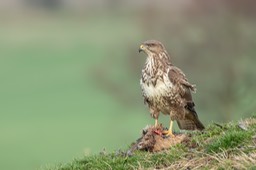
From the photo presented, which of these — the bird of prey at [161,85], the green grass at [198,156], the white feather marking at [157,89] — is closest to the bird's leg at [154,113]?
the bird of prey at [161,85]

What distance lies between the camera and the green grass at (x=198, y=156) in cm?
916

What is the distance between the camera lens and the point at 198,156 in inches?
379

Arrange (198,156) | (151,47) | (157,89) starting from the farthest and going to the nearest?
(151,47)
(157,89)
(198,156)

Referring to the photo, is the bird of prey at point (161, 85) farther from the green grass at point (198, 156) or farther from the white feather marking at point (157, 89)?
the green grass at point (198, 156)

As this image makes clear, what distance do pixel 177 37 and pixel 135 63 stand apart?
1.43 metres

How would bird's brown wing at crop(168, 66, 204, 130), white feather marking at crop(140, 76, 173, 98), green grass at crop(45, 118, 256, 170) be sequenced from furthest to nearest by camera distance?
bird's brown wing at crop(168, 66, 204, 130)
white feather marking at crop(140, 76, 173, 98)
green grass at crop(45, 118, 256, 170)

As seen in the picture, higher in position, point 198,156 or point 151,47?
point 151,47

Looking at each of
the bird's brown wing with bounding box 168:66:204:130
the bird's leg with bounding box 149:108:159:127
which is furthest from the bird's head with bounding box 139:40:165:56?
the bird's leg with bounding box 149:108:159:127

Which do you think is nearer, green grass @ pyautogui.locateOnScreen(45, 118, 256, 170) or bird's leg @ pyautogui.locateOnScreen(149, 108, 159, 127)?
green grass @ pyautogui.locateOnScreen(45, 118, 256, 170)

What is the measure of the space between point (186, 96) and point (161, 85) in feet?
2.00

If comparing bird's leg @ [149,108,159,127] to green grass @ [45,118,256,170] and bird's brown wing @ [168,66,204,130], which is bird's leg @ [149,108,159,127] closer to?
bird's brown wing @ [168,66,204,130]

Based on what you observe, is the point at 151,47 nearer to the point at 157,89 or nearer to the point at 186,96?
the point at 157,89

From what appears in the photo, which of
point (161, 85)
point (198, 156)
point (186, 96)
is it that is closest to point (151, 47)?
point (161, 85)

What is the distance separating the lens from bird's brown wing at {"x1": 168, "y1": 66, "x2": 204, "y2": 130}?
1093cm
